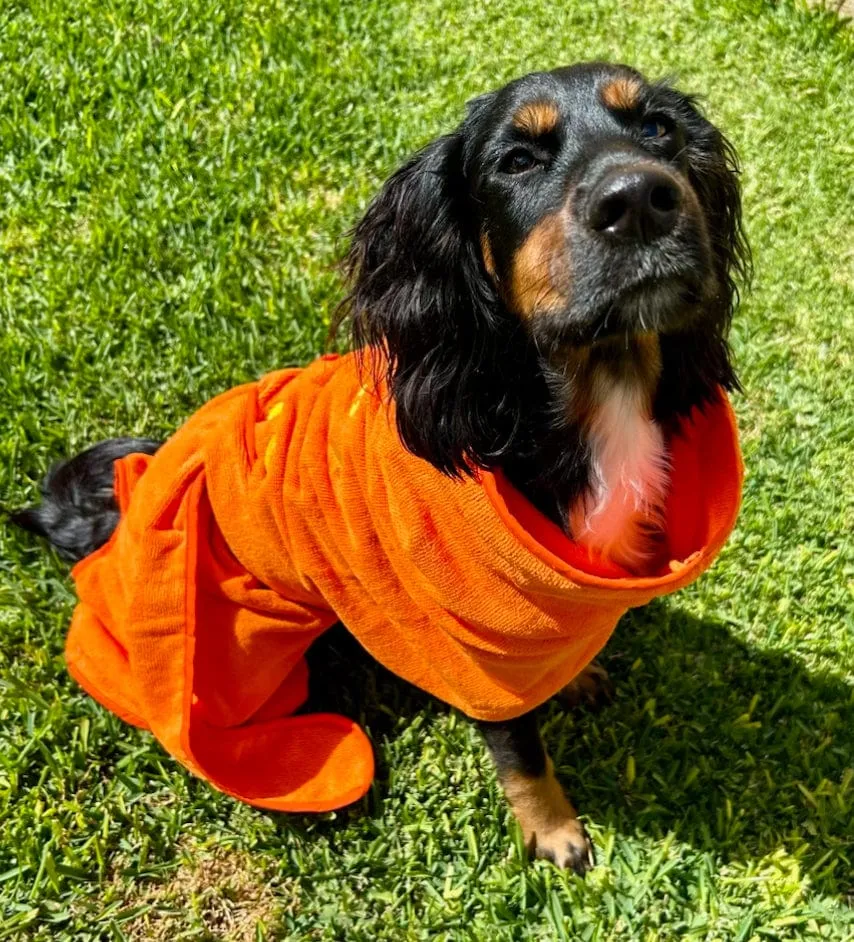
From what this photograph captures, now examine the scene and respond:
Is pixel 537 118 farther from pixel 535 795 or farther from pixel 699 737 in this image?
pixel 699 737

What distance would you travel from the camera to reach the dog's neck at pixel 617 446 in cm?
210

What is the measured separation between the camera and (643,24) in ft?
16.5

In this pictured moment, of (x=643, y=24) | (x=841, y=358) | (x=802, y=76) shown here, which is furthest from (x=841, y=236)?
(x=643, y=24)

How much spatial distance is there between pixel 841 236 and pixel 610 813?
2915 millimetres

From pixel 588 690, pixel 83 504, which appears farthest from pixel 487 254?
pixel 83 504

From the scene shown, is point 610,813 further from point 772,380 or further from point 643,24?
point 643,24

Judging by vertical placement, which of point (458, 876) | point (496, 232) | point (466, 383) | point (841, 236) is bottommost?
point (458, 876)

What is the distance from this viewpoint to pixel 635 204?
1714 millimetres

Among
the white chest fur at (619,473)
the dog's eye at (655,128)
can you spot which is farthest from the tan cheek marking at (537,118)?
the white chest fur at (619,473)

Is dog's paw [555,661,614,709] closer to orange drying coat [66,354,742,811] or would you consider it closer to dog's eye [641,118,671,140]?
orange drying coat [66,354,742,811]

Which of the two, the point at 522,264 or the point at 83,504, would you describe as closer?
the point at 522,264

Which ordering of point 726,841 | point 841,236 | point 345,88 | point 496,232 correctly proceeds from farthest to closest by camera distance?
point 345,88 < point 841,236 < point 726,841 < point 496,232

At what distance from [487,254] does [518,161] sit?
0.22 meters

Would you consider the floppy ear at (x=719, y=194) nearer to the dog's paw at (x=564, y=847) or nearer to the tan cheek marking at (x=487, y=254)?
the tan cheek marking at (x=487, y=254)
